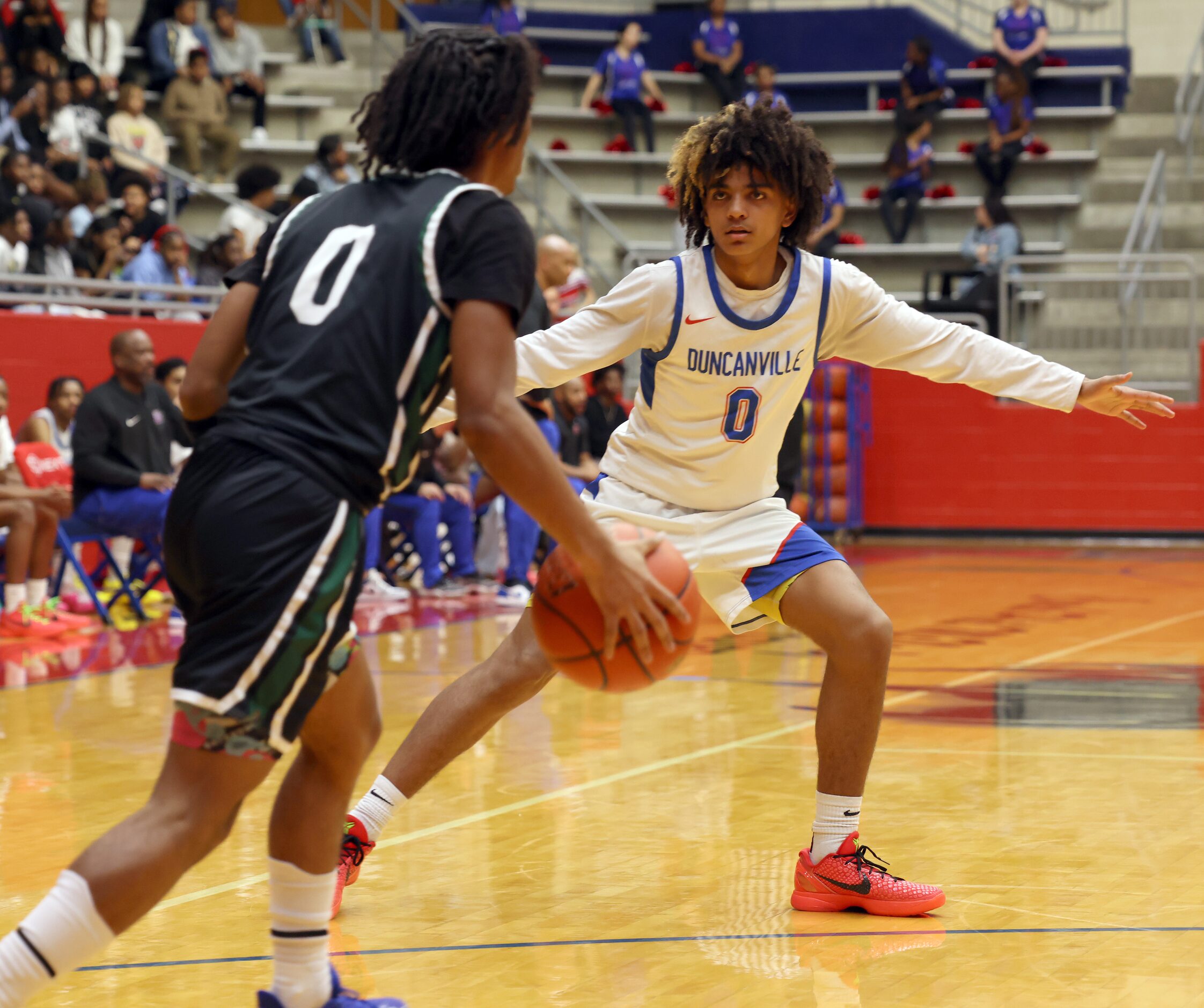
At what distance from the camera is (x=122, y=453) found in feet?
31.3

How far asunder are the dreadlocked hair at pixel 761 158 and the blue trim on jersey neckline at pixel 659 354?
0.73 ft

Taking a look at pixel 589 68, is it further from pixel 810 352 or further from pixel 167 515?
pixel 167 515

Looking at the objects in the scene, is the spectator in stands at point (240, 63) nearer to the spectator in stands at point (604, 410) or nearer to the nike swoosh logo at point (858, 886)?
the spectator in stands at point (604, 410)

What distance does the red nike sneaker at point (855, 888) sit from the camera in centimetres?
389

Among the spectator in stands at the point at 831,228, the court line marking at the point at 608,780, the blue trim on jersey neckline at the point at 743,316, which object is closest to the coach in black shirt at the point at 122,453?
the court line marking at the point at 608,780

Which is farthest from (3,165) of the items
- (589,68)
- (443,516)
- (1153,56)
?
(1153,56)

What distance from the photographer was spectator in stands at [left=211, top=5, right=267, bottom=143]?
56.6ft

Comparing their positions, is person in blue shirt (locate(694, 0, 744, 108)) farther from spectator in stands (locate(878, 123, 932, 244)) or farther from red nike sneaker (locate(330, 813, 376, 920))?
red nike sneaker (locate(330, 813, 376, 920))

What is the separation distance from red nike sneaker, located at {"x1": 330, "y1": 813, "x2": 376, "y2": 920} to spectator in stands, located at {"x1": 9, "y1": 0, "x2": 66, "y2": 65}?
12.7 meters

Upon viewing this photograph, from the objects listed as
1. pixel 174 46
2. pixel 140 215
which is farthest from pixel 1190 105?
pixel 140 215

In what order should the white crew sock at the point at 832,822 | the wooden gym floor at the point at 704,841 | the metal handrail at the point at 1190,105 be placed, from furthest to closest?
1. the metal handrail at the point at 1190,105
2. the white crew sock at the point at 832,822
3. the wooden gym floor at the point at 704,841

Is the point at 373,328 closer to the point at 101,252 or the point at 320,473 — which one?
the point at 320,473

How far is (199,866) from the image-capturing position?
4355mm

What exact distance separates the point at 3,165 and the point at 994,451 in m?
9.42
